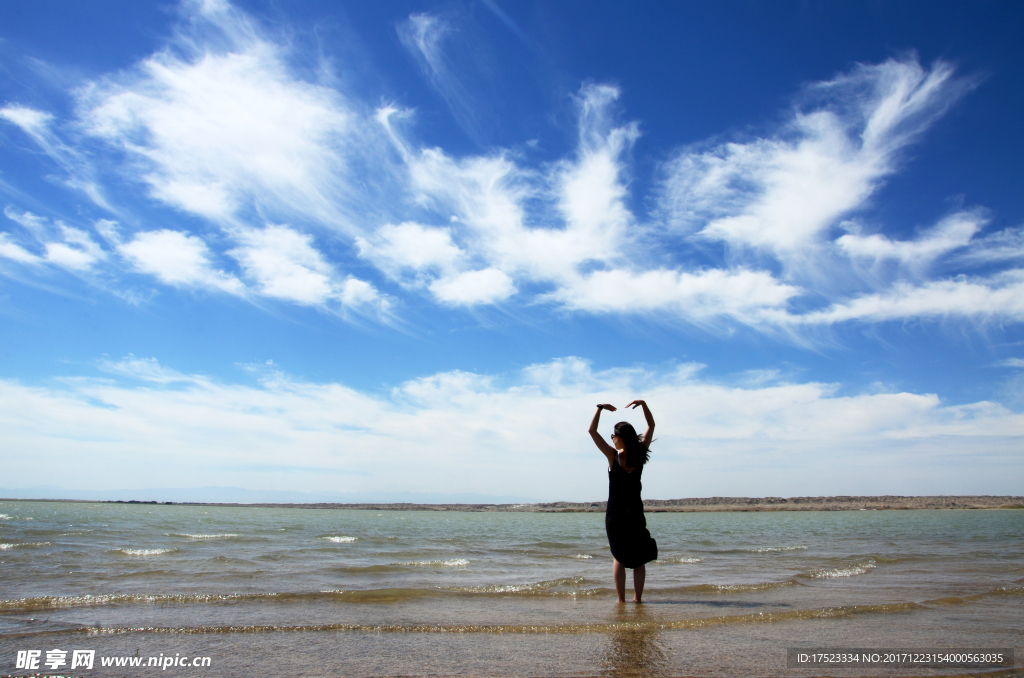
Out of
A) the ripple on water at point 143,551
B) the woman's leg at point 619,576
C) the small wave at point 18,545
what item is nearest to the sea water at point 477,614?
the woman's leg at point 619,576

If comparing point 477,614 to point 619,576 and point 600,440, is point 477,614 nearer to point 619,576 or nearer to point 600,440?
point 619,576

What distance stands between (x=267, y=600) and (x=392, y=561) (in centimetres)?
612

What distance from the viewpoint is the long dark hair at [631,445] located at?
5961 mm

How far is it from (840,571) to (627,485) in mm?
8237

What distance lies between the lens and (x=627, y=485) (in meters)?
6.06

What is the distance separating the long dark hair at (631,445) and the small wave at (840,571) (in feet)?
22.9

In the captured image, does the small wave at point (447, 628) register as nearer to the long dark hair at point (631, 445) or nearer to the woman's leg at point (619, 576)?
the woman's leg at point (619, 576)

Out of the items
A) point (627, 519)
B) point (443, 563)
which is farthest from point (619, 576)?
point (443, 563)

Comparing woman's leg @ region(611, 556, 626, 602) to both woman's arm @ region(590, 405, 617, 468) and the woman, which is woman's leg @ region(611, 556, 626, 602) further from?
woman's arm @ region(590, 405, 617, 468)

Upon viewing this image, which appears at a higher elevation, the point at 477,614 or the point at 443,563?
the point at 477,614

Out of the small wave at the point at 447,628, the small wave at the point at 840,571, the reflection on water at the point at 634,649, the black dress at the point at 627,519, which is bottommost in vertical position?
the small wave at the point at 840,571

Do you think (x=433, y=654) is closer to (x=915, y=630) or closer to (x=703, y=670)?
(x=703, y=670)

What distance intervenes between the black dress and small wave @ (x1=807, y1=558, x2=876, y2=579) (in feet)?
21.3

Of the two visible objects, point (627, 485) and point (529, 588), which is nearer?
point (627, 485)
